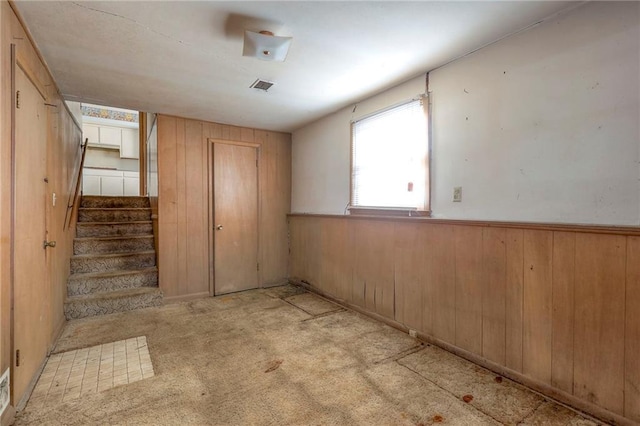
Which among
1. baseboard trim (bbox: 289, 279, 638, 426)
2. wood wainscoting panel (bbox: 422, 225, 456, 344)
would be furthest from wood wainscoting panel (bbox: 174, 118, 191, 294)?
wood wainscoting panel (bbox: 422, 225, 456, 344)

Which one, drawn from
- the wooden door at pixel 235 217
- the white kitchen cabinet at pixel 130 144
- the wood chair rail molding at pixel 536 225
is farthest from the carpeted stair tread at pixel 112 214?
the wood chair rail molding at pixel 536 225

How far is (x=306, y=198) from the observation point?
15.0 ft

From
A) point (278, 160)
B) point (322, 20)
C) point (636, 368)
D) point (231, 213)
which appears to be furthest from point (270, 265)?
point (636, 368)

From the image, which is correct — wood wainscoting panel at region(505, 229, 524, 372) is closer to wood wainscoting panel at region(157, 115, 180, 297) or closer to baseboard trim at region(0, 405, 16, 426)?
baseboard trim at region(0, 405, 16, 426)

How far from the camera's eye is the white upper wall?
169 cm

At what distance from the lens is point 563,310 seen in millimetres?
1895

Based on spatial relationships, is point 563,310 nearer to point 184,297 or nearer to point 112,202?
point 184,297

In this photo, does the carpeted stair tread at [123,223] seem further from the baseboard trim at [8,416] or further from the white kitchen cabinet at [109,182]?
the baseboard trim at [8,416]

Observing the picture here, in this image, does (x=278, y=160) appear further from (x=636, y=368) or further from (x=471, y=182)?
(x=636, y=368)

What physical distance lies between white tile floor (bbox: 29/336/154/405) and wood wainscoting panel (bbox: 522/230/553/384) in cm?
272

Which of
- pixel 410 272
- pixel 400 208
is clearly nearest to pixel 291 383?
pixel 410 272

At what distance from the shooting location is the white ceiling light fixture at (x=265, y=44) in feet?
6.68

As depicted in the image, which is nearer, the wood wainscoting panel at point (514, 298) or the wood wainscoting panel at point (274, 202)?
the wood wainscoting panel at point (514, 298)

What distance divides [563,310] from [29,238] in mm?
3541
